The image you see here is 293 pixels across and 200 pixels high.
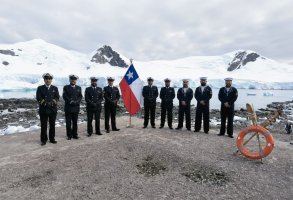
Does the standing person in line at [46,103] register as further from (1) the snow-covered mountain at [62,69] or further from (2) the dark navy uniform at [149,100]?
(1) the snow-covered mountain at [62,69]

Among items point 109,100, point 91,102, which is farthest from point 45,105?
point 109,100

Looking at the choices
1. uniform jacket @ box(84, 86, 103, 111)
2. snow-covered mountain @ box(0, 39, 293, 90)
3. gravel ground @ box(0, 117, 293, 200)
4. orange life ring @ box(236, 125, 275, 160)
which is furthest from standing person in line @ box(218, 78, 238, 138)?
snow-covered mountain @ box(0, 39, 293, 90)

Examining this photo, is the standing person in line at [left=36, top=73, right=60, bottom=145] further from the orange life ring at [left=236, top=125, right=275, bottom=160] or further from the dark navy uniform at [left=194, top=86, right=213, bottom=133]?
the orange life ring at [left=236, top=125, right=275, bottom=160]

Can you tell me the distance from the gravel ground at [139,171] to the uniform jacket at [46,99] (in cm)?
126

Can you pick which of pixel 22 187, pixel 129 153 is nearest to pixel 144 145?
pixel 129 153

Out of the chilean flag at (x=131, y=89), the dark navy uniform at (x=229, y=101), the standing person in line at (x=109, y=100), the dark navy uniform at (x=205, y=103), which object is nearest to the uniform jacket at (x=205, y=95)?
the dark navy uniform at (x=205, y=103)

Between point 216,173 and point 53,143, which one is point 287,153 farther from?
point 53,143

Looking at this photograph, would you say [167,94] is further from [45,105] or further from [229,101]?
[45,105]

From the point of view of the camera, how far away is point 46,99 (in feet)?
31.7

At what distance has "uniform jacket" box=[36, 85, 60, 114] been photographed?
9.61 metres

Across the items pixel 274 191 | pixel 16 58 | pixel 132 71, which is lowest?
pixel 274 191

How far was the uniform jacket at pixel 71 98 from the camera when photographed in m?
10.3

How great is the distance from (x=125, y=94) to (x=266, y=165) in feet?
23.1

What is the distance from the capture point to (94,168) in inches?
284
